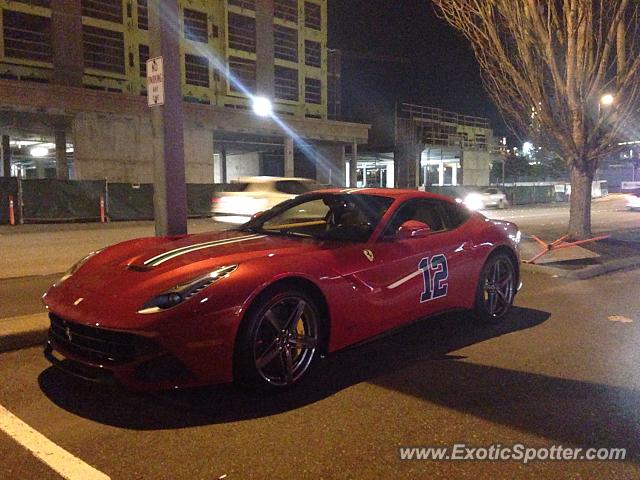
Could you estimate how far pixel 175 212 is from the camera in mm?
6496

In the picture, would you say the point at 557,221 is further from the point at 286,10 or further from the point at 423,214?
the point at 286,10

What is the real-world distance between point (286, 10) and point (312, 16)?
2.42 m

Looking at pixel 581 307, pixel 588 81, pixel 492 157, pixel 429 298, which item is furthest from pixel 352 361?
pixel 492 157

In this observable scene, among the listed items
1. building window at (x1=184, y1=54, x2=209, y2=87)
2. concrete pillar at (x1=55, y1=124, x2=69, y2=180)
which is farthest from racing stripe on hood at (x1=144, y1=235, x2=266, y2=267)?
building window at (x1=184, y1=54, x2=209, y2=87)

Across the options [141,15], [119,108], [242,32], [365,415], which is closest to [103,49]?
[141,15]

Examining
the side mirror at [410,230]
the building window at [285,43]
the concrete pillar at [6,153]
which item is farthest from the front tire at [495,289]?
the building window at [285,43]

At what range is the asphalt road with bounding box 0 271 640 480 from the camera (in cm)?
293

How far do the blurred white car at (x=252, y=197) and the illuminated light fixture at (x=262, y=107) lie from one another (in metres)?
21.2

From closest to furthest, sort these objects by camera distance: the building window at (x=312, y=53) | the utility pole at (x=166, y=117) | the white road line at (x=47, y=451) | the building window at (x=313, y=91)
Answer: the white road line at (x=47, y=451) → the utility pole at (x=166, y=117) → the building window at (x=313, y=91) → the building window at (x=312, y=53)

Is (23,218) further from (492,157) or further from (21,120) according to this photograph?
(492,157)

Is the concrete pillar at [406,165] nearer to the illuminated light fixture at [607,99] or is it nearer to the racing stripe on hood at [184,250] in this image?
the illuminated light fixture at [607,99]

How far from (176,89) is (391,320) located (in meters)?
3.72

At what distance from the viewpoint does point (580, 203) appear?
1213 cm

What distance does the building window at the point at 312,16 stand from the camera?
136 feet
